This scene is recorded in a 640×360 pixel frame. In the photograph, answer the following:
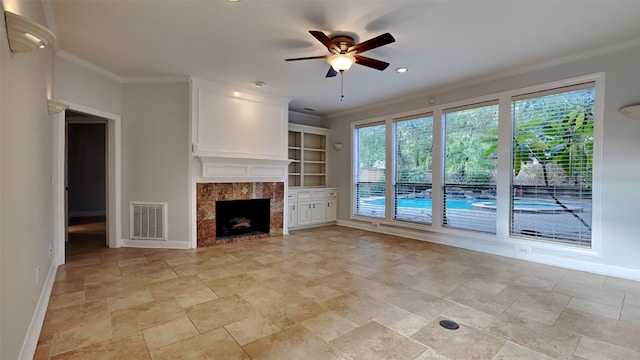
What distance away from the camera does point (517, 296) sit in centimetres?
296

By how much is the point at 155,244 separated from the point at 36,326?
2.72m

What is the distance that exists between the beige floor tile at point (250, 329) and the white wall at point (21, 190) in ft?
4.04

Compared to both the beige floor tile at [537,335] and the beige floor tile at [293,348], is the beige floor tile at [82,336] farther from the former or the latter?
the beige floor tile at [537,335]

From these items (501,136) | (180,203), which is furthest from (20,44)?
(501,136)

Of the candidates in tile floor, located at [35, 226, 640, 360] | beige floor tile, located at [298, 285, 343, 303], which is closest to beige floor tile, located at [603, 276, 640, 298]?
tile floor, located at [35, 226, 640, 360]

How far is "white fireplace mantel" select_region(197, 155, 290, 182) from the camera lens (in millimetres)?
4867

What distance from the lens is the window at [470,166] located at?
182 inches

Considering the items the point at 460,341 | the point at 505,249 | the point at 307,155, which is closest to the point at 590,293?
the point at 505,249

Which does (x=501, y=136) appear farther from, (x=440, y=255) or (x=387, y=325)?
(x=387, y=325)

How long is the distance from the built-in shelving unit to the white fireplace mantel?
3.04 ft

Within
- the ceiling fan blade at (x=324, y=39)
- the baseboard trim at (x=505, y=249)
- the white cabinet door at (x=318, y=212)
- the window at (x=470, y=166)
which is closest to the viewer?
the ceiling fan blade at (x=324, y=39)

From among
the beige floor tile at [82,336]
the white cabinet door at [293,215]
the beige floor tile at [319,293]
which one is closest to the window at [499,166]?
the white cabinet door at [293,215]

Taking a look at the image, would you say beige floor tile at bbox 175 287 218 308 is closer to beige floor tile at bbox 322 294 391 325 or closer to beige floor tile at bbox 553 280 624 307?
beige floor tile at bbox 322 294 391 325

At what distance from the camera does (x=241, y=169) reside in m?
5.26
